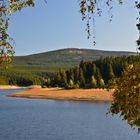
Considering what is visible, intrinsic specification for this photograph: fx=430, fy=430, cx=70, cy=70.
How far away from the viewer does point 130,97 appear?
29.9 ft

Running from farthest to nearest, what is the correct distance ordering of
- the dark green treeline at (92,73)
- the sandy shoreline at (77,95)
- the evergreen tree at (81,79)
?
the evergreen tree at (81,79)
the dark green treeline at (92,73)
the sandy shoreline at (77,95)

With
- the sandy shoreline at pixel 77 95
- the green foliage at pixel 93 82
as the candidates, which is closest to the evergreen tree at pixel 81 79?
the sandy shoreline at pixel 77 95

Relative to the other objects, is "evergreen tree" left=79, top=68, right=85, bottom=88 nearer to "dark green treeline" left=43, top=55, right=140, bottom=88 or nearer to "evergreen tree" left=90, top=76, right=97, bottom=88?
"dark green treeline" left=43, top=55, right=140, bottom=88

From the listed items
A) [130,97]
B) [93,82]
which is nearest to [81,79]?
[93,82]

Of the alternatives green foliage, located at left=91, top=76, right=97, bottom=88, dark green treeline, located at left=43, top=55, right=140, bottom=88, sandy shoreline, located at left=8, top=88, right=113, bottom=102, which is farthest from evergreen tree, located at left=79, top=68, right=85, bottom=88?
green foliage, located at left=91, top=76, right=97, bottom=88

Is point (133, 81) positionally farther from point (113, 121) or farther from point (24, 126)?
point (113, 121)

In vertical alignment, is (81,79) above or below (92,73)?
below

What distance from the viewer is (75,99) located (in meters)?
117

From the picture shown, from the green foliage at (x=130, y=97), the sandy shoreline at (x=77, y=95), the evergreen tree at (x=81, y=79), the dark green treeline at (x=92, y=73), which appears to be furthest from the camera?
the evergreen tree at (x=81, y=79)

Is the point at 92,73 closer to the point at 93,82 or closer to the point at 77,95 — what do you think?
the point at 93,82

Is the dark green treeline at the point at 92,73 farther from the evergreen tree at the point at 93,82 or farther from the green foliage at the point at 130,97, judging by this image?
the green foliage at the point at 130,97

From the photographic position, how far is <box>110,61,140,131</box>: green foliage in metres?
8.94

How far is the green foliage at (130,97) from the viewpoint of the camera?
8938 mm

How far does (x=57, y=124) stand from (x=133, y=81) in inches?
2007
